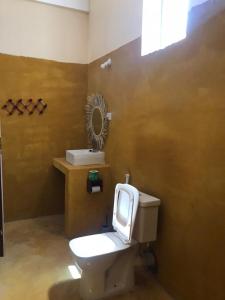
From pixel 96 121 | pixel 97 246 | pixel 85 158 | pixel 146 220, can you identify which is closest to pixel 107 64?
pixel 96 121

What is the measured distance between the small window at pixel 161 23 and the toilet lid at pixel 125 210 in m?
1.26

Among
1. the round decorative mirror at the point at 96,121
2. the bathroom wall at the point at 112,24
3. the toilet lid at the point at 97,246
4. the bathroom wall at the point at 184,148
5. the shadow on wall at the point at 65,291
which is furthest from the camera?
the round decorative mirror at the point at 96,121

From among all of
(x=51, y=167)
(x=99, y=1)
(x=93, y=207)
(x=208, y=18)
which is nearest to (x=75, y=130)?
(x=51, y=167)

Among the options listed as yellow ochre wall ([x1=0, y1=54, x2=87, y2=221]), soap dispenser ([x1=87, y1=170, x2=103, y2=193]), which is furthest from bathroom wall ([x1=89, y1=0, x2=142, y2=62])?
soap dispenser ([x1=87, y1=170, x2=103, y2=193])

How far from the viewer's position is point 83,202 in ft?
10.0

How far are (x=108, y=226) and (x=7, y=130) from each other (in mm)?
1737

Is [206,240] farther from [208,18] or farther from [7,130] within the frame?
[7,130]

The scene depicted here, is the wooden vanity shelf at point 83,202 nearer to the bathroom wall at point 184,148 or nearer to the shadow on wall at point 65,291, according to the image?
the bathroom wall at point 184,148

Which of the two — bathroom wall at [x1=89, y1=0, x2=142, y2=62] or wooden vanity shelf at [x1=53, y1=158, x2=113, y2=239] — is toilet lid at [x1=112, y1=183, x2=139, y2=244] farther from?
bathroom wall at [x1=89, y1=0, x2=142, y2=62]

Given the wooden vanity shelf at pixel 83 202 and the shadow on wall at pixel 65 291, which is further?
the wooden vanity shelf at pixel 83 202

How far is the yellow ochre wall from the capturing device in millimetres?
3334

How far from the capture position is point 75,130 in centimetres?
372

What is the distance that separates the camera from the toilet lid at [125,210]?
214cm

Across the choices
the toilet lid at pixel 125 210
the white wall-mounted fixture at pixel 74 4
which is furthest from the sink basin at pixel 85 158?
the white wall-mounted fixture at pixel 74 4
